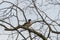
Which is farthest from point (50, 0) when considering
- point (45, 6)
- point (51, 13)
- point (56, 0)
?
point (51, 13)

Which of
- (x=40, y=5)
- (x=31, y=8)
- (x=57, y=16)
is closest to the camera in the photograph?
(x=31, y=8)

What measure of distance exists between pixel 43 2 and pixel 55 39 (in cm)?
71

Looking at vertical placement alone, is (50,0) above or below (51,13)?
above

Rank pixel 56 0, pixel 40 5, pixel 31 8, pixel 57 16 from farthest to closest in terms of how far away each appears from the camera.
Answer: pixel 57 16, pixel 40 5, pixel 56 0, pixel 31 8

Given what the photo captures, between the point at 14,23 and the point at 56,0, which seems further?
the point at 14,23

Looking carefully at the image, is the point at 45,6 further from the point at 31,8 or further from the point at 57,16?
the point at 31,8

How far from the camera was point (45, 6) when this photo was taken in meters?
4.41

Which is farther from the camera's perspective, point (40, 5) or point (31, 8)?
point (40, 5)

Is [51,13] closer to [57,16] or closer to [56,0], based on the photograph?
[57,16]

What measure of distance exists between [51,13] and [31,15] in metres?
0.53

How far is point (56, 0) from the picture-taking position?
4.07 meters

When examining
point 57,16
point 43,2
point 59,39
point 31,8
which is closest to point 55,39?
point 59,39

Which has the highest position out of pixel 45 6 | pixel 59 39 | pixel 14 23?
pixel 45 6

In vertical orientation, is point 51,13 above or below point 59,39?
above
